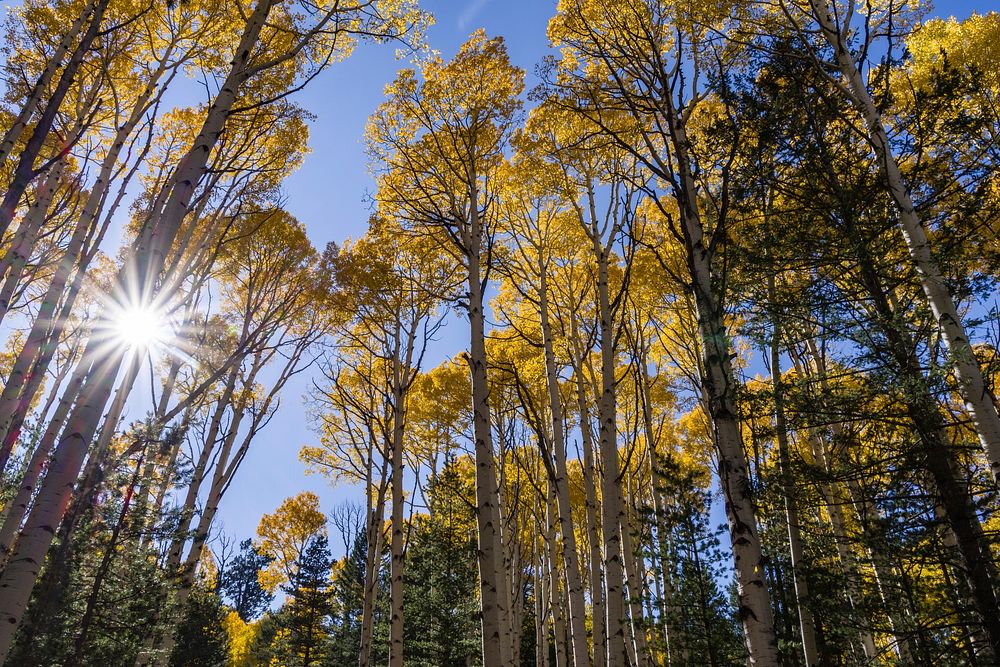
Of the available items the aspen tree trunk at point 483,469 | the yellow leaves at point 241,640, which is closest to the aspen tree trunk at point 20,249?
the aspen tree trunk at point 483,469

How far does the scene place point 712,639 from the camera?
7.18 metres

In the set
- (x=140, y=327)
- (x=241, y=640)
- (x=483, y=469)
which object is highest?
(x=140, y=327)

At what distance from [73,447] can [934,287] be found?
5933mm

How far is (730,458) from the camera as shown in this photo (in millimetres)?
3035

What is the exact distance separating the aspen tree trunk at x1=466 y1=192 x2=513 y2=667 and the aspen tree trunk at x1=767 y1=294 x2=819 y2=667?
8.74ft

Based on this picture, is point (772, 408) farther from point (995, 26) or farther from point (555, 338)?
point (995, 26)

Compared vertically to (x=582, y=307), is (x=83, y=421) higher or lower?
lower

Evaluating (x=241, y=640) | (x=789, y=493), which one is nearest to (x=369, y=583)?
(x=789, y=493)

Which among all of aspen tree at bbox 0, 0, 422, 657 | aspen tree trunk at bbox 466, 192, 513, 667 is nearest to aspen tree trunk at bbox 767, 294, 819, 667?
aspen tree trunk at bbox 466, 192, 513, 667

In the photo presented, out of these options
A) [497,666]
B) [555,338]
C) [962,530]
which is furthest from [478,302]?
[555,338]

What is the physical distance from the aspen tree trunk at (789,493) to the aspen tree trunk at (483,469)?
8.74 feet

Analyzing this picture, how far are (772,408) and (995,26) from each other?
33.4ft

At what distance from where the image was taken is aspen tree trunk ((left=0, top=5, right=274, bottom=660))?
235cm

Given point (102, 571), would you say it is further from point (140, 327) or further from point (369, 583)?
point (140, 327)
